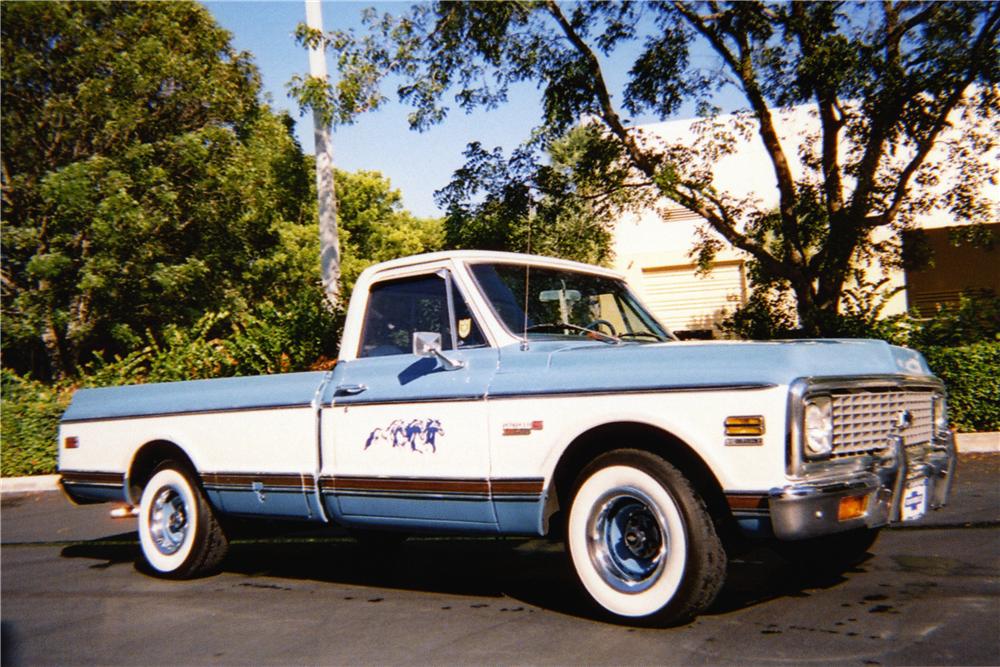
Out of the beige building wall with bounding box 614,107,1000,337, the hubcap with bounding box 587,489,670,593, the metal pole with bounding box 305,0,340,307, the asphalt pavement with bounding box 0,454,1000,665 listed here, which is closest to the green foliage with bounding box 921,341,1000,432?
the asphalt pavement with bounding box 0,454,1000,665

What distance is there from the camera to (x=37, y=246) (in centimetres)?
2078

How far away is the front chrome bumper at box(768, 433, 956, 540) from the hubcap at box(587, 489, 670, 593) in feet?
2.05

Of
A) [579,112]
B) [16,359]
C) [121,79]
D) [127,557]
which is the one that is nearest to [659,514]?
[127,557]

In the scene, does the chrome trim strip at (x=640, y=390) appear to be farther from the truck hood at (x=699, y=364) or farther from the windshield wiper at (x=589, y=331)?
the windshield wiper at (x=589, y=331)

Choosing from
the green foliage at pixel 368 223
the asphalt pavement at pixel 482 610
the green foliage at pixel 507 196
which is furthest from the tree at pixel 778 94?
the green foliage at pixel 368 223

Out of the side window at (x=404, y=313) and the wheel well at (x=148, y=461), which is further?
the wheel well at (x=148, y=461)

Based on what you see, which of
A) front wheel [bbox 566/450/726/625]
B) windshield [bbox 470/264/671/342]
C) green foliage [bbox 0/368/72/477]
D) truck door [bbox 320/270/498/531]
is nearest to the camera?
front wheel [bbox 566/450/726/625]

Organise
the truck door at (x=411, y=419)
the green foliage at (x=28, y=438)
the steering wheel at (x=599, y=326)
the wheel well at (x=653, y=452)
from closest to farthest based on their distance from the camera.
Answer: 1. the wheel well at (x=653, y=452)
2. the truck door at (x=411, y=419)
3. the steering wheel at (x=599, y=326)
4. the green foliage at (x=28, y=438)

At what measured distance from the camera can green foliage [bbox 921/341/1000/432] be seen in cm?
1070

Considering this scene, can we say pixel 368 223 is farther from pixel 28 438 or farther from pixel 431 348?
pixel 431 348

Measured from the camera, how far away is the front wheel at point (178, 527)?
6051 millimetres

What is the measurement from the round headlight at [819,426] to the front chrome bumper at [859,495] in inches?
5.5

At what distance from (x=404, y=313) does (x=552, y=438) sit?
1515 mm

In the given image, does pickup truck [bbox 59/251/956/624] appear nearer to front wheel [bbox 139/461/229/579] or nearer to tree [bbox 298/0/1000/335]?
front wheel [bbox 139/461/229/579]
